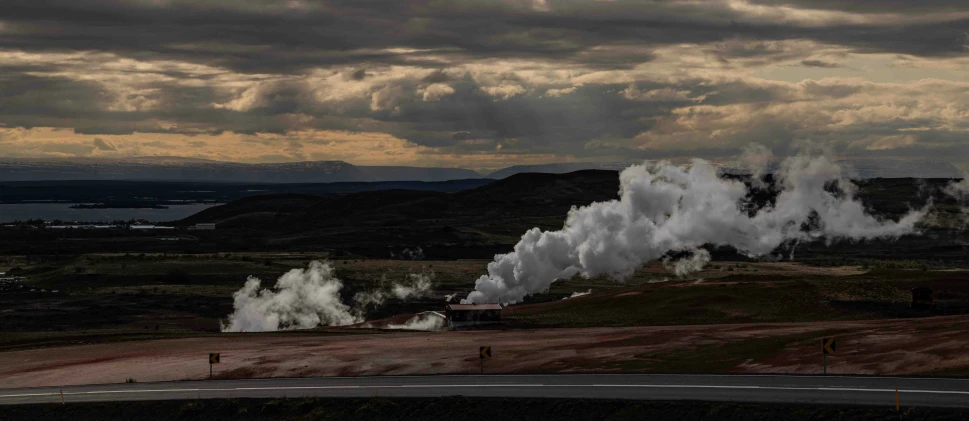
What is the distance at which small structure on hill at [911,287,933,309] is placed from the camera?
101125 mm

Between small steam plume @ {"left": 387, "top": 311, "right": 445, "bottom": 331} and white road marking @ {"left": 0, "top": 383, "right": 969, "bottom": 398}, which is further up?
white road marking @ {"left": 0, "top": 383, "right": 969, "bottom": 398}

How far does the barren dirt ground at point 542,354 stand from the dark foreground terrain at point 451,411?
10.5 meters

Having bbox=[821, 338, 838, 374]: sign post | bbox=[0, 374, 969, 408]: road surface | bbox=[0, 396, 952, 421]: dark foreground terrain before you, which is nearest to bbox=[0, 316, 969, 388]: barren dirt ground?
bbox=[821, 338, 838, 374]: sign post

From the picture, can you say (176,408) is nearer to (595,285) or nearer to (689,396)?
(689,396)

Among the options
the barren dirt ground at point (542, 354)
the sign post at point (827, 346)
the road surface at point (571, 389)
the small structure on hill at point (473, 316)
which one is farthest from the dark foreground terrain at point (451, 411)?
the small structure on hill at point (473, 316)

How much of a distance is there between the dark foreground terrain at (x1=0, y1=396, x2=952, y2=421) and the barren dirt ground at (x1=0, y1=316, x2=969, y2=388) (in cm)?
1048

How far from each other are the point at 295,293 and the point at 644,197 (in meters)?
53.3

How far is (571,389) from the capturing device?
57.7 meters

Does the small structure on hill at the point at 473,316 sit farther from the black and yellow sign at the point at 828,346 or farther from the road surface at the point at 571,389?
the black and yellow sign at the point at 828,346

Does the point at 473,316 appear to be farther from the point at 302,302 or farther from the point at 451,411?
the point at 451,411

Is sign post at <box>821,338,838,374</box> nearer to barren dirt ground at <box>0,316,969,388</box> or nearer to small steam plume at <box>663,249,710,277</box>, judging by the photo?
barren dirt ground at <box>0,316,969,388</box>

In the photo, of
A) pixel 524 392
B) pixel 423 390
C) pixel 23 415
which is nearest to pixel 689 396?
pixel 524 392

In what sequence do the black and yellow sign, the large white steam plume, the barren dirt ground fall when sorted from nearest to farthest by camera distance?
the black and yellow sign → the barren dirt ground → the large white steam plume

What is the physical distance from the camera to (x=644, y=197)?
15725cm
